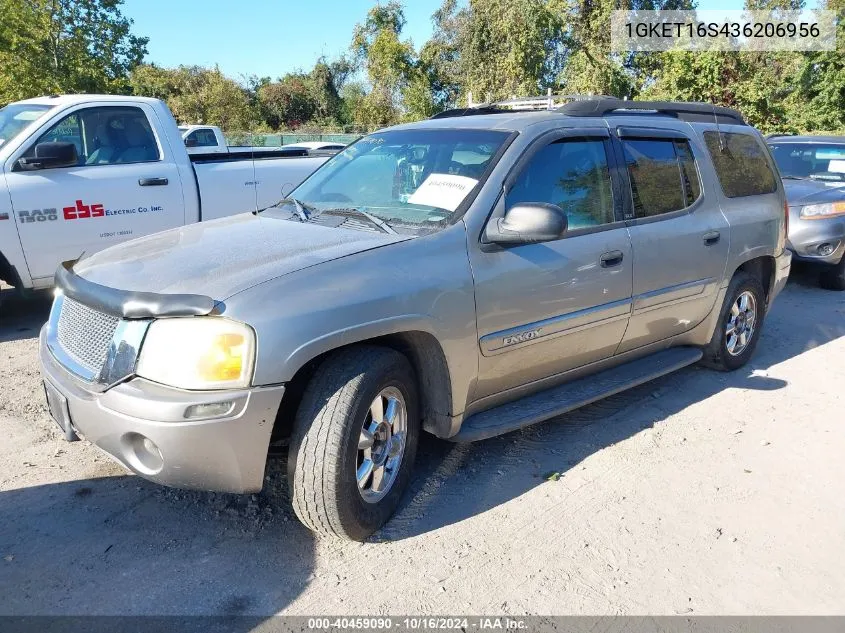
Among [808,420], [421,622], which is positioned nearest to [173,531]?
[421,622]

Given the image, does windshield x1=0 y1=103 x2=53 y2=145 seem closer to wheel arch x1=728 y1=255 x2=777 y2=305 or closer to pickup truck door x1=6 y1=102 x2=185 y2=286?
pickup truck door x1=6 y1=102 x2=185 y2=286

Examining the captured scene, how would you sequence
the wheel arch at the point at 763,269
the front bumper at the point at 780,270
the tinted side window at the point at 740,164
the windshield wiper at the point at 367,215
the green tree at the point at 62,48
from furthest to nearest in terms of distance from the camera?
the green tree at the point at 62,48, the front bumper at the point at 780,270, the wheel arch at the point at 763,269, the tinted side window at the point at 740,164, the windshield wiper at the point at 367,215

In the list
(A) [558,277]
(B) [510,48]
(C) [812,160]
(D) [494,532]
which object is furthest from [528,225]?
(B) [510,48]

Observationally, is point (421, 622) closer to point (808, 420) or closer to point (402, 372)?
point (402, 372)

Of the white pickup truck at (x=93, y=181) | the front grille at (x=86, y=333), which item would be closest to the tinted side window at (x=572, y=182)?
the front grille at (x=86, y=333)

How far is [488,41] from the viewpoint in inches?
1110

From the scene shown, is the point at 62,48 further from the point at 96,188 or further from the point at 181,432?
the point at 181,432

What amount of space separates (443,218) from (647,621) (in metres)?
1.93

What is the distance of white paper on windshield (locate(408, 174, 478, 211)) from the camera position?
3393mm

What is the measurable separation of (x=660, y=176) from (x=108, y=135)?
190 inches

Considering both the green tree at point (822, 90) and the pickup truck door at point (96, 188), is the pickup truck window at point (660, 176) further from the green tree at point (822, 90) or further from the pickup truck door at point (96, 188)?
the green tree at point (822, 90)

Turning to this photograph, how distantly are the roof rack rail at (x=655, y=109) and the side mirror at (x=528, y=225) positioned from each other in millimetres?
1132

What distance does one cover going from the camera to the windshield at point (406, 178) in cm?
342

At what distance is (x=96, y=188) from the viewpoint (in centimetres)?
594
